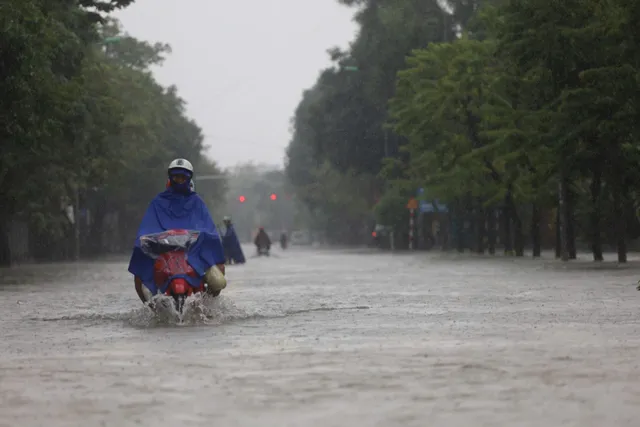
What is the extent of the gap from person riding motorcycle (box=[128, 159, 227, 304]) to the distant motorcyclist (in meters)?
33.2

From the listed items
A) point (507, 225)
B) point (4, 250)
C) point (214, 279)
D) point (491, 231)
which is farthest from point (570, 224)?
point (214, 279)

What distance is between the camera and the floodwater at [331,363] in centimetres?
849

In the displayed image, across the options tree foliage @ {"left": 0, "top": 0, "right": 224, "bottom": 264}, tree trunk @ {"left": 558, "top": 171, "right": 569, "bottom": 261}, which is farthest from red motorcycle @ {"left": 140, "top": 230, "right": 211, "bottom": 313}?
tree trunk @ {"left": 558, "top": 171, "right": 569, "bottom": 261}

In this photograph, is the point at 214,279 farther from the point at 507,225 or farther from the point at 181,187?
the point at 507,225

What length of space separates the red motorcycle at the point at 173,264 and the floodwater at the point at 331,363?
0.32 metres

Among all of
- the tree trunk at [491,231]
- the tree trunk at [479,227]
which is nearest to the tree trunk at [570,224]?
the tree trunk at [491,231]

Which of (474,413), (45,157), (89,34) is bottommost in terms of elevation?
(474,413)

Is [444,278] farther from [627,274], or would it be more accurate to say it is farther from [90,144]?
[90,144]

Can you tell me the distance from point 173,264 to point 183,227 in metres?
0.69

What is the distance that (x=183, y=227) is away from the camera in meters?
16.9

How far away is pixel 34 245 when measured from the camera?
70.7 meters

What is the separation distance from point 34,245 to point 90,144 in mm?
26830

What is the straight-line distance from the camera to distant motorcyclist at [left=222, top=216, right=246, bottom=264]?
5072 centimetres

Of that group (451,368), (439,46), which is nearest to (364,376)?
(451,368)
